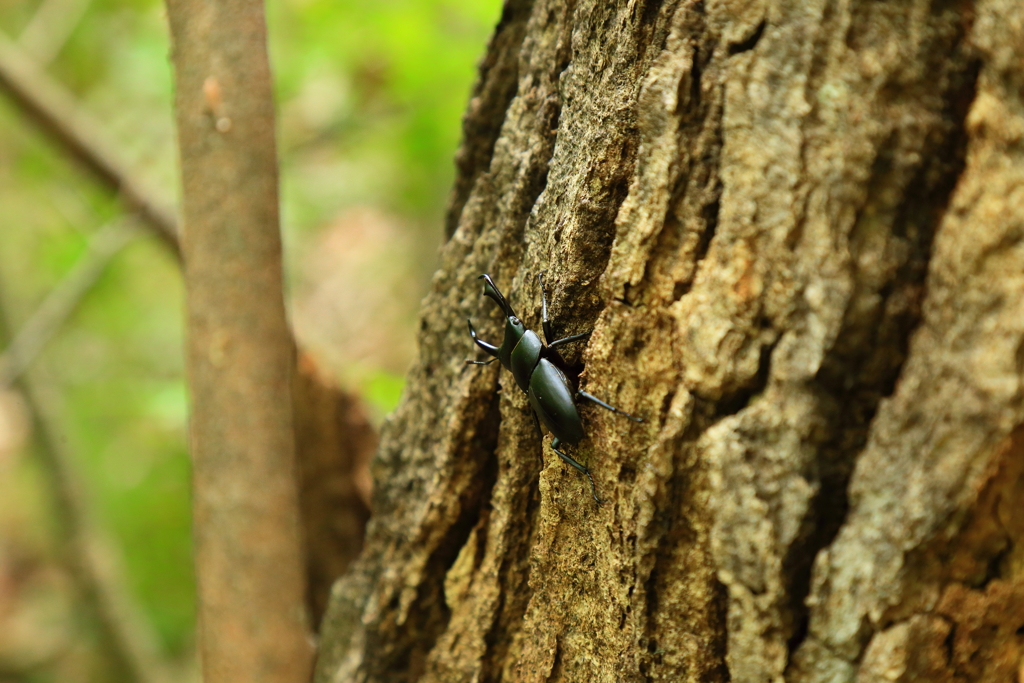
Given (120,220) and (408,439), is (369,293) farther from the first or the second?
(408,439)

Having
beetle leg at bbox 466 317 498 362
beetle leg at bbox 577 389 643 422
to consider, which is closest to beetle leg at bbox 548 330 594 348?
beetle leg at bbox 577 389 643 422

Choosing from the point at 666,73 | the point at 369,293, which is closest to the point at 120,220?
the point at 666,73

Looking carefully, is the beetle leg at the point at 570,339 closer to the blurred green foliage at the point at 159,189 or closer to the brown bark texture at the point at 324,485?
the brown bark texture at the point at 324,485

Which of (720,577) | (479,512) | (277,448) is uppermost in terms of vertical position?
(277,448)

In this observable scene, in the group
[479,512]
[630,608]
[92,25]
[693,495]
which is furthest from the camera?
[92,25]

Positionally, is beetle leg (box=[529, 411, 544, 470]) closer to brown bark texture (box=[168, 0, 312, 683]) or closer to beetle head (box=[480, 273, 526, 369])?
beetle head (box=[480, 273, 526, 369])

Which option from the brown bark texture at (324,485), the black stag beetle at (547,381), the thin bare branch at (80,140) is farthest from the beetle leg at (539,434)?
the thin bare branch at (80,140)
